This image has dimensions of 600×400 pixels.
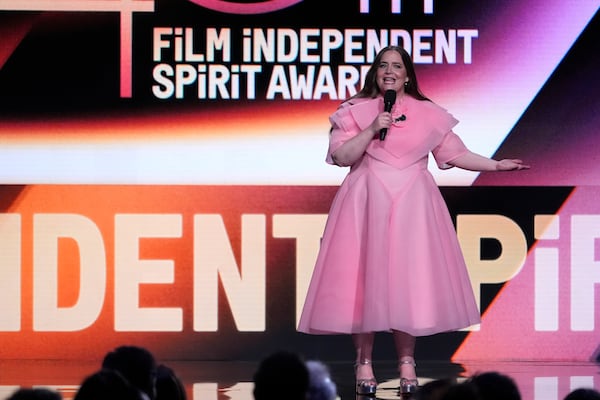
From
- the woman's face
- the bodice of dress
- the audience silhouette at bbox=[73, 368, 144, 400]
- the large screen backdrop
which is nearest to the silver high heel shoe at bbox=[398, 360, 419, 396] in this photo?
the bodice of dress

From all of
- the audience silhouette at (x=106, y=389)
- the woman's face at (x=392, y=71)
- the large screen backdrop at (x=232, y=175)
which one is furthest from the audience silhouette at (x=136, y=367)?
the large screen backdrop at (x=232, y=175)

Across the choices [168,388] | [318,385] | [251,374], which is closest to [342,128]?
[251,374]

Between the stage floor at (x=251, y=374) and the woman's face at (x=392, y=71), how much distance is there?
110 centimetres

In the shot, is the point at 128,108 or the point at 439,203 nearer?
the point at 439,203

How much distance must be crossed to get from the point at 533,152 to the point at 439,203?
1.49 metres

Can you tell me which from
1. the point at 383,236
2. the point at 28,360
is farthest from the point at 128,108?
the point at 383,236

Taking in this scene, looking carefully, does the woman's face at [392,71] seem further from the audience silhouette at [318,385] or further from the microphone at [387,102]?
the audience silhouette at [318,385]

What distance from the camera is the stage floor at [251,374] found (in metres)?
4.38

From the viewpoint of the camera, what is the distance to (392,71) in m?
4.25

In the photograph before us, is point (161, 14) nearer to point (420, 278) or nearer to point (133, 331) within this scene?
point (133, 331)

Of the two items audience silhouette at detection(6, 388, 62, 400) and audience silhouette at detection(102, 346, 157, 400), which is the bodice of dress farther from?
audience silhouette at detection(6, 388, 62, 400)

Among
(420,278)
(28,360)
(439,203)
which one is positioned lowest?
(28,360)

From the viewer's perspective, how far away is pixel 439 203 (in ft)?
Answer: 14.2

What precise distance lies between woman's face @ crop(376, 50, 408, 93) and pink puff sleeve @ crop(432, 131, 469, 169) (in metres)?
0.28
